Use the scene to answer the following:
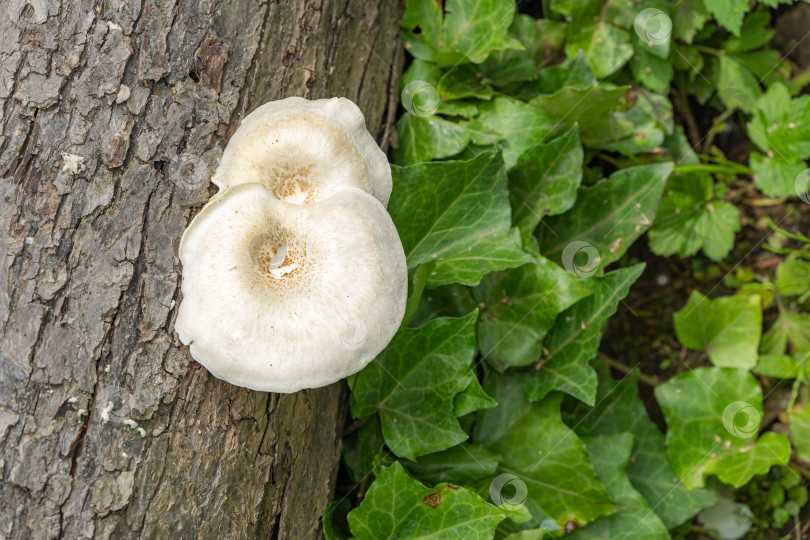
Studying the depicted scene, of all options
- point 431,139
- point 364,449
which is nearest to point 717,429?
point 364,449

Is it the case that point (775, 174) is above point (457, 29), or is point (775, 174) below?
below

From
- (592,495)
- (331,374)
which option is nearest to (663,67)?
(592,495)

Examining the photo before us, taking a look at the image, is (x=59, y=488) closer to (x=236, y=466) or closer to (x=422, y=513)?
(x=236, y=466)

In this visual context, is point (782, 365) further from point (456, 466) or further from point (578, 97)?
point (456, 466)

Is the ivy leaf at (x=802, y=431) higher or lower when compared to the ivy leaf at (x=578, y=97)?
lower

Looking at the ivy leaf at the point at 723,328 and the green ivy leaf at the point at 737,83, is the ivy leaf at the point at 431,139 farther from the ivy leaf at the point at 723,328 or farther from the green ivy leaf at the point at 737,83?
the green ivy leaf at the point at 737,83

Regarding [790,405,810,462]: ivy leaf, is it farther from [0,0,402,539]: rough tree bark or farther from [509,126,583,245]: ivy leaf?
[0,0,402,539]: rough tree bark

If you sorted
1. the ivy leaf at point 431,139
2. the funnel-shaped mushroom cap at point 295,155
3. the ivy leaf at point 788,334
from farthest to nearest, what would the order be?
the ivy leaf at point 788,334, the ivy leaf at point 431,139, the funnel-shaped mushroom cap at point 295,155

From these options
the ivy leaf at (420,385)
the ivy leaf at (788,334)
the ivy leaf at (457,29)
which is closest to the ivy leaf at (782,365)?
the ivy leaf at (788,334)
